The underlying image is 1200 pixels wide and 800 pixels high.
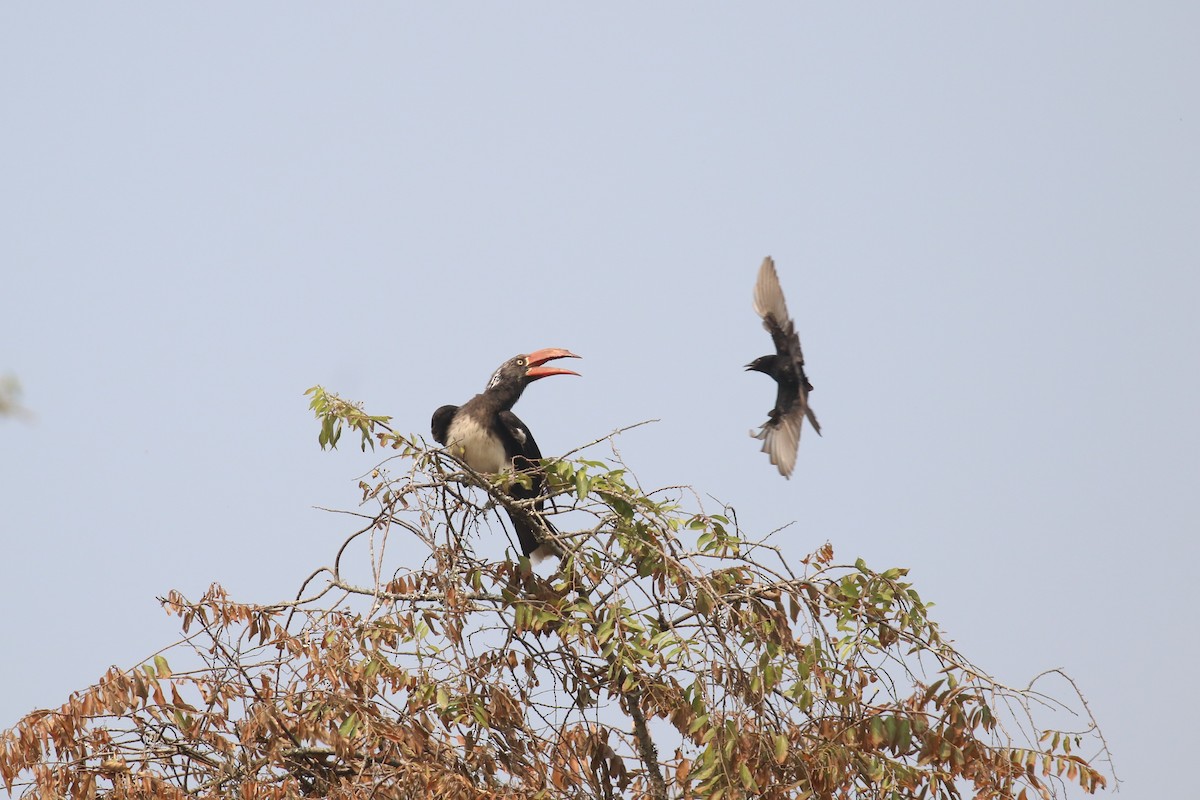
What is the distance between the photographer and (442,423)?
568cm

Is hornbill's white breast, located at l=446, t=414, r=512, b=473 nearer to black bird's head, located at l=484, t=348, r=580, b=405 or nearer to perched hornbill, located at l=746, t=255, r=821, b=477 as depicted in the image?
black bird's head, located at l=484, t=348, r=580, b=405

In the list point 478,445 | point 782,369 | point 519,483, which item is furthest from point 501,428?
point 782,369

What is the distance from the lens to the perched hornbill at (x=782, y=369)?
608 cm

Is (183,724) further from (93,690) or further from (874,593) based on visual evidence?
(874,593)

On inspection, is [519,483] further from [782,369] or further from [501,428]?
[782,369]

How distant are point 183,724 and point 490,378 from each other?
2548mm

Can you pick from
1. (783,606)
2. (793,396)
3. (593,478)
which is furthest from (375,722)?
(793,396)

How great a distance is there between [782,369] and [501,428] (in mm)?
1496

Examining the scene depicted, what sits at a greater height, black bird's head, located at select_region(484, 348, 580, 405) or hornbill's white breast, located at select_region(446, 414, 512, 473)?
black bird's head, located at select_region(484, 348, 580, 405)

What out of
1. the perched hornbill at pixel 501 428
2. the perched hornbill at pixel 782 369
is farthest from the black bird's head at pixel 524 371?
the perched hornbill at pixel 782 369

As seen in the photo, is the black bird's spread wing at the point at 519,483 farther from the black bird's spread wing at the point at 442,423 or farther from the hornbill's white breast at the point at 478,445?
the black bird's spread wing at the point at 442,423

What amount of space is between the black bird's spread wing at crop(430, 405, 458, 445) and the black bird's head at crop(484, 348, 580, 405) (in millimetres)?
287

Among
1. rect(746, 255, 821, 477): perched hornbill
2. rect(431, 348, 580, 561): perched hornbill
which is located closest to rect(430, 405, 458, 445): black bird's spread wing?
rect(431, 348, 580, 561): perched hornbill

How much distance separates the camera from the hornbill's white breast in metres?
5.48
